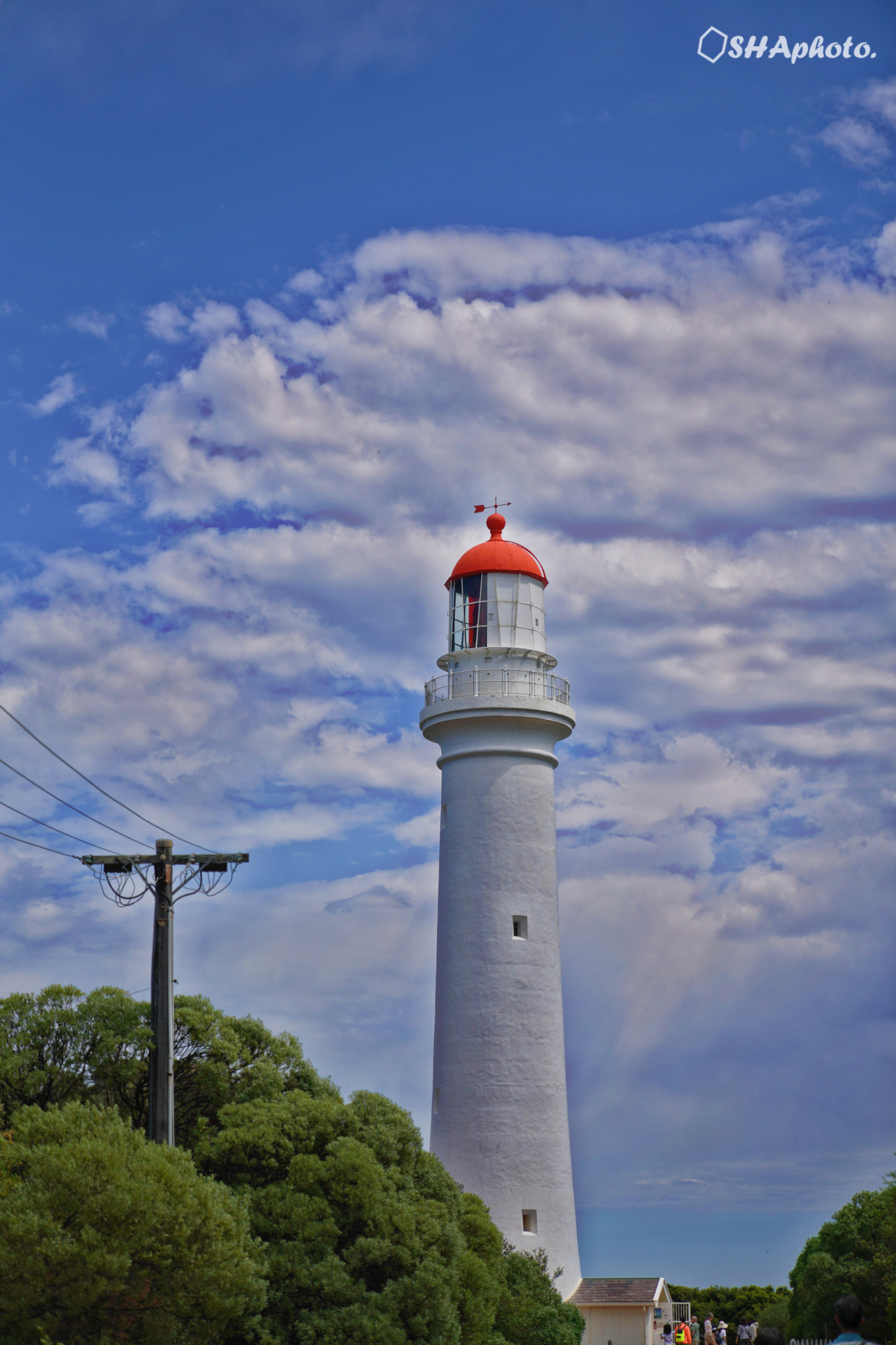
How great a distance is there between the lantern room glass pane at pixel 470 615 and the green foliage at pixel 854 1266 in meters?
18.2

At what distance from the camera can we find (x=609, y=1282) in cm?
3822

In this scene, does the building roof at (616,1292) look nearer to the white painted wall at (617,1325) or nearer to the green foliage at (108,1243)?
the white painted wall at (617,1325)

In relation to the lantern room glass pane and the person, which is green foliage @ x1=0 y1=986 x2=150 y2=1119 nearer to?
the lantern room glass pane

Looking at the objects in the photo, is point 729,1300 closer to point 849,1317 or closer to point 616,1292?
point 616,1292

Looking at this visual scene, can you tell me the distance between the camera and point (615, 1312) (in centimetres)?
3703

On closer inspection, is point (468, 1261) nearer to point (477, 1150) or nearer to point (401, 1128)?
point (401, 1128)

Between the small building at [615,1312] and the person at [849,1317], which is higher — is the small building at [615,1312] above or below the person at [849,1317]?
below

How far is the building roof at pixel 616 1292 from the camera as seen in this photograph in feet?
120

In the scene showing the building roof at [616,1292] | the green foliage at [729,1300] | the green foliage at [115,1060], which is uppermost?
the green foliage at [115,1060]

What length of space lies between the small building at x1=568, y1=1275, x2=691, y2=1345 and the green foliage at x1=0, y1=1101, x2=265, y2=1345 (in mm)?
16901

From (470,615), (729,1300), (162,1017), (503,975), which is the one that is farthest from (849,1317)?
(729,1300)

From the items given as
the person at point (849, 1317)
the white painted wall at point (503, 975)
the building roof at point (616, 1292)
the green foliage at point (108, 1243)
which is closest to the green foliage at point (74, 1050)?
the green foliage at point (108, 1243)

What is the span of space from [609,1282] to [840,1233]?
7.01m

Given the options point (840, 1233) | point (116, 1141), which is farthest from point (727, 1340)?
point (116, 1141)
